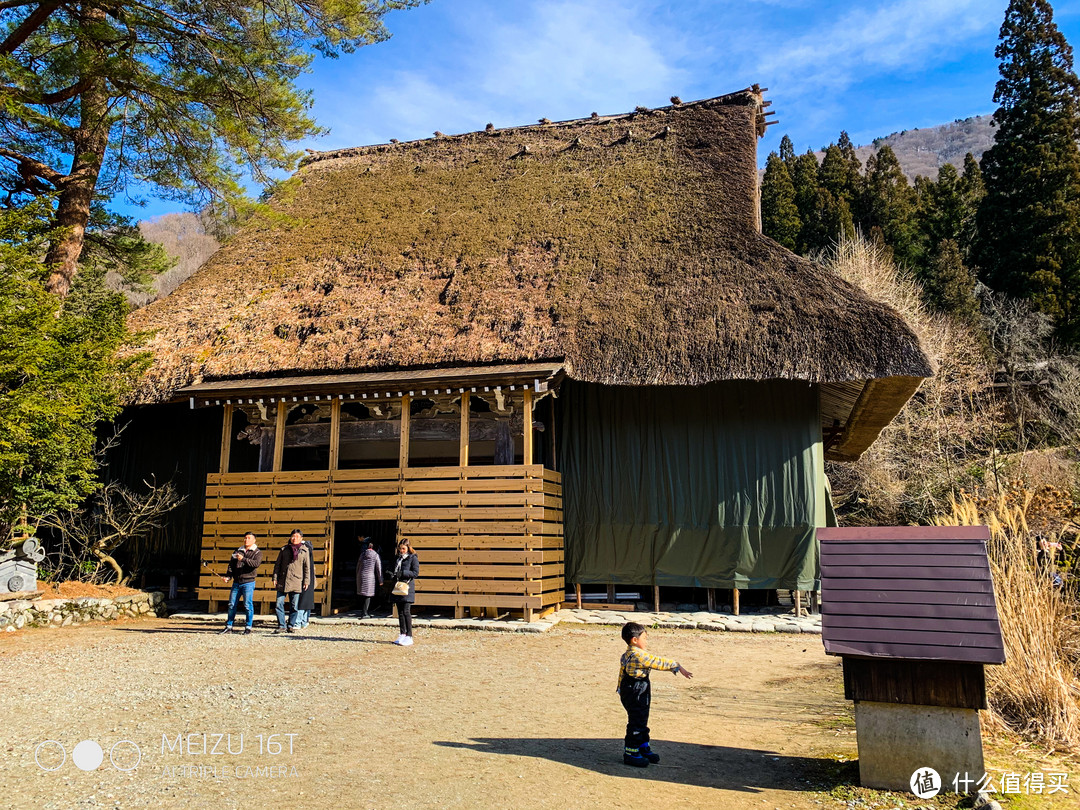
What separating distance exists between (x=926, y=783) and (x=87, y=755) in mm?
5199

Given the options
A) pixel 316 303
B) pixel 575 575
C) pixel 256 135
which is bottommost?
pixel 575 575

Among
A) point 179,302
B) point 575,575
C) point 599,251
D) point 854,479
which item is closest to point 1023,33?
point 854,479

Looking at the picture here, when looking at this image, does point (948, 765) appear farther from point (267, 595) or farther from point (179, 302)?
point (179, 302)

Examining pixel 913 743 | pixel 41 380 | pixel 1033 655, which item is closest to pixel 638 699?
pixel 913 743

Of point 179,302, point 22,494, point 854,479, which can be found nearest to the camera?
point 22,494

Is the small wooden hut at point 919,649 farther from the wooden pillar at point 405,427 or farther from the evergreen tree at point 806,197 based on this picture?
the evergreen tree at point 806,197

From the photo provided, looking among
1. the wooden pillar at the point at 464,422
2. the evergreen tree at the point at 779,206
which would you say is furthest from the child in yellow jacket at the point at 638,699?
the evergreen tree at the point at 779,206

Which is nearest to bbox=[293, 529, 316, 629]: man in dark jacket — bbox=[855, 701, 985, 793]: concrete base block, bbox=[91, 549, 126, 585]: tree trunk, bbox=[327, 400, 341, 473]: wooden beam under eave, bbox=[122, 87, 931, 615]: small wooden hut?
bbox=[122, 87, 931, 615]: small wooden hut

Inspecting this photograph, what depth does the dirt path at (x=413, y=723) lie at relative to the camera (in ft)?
13.7

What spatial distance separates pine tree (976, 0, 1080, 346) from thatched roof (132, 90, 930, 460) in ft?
49.0

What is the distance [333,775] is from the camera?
441 centimetres

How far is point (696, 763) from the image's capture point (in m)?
4.67

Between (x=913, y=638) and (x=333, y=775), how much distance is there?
11.4 feet

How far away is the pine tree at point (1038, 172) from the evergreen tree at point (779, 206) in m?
7.76
